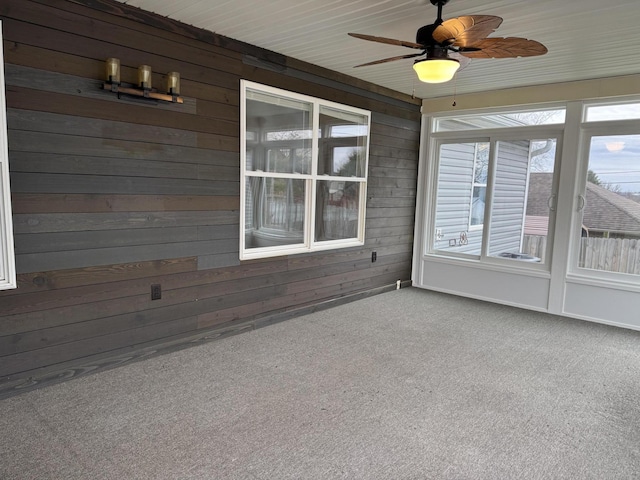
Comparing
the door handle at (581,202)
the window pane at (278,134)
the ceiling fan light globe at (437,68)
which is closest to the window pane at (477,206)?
the door handle at (581,202)

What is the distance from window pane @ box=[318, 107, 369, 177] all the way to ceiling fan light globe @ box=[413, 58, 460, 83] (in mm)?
1781

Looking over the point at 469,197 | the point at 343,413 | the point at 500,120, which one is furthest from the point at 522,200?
the point at 343,413

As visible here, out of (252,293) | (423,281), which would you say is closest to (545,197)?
(423,281)

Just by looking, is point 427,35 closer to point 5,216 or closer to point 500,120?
point 5,216

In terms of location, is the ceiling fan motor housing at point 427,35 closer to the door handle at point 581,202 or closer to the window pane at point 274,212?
the window pane at point 274,212

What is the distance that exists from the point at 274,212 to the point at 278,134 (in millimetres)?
724

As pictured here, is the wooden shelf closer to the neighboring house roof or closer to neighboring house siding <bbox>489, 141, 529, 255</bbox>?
neighboring house siding <bbox>489, 141, 529, 255</bbox>

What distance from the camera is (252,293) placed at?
152 inches

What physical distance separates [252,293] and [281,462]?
1999 mm

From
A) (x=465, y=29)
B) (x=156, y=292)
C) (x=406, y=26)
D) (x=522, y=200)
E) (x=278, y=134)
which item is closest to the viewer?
(x=465, y=29)

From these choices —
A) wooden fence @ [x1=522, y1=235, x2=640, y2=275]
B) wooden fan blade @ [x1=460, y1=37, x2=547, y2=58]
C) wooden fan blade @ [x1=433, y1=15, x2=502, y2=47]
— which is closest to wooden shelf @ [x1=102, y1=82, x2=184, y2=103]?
wooden fan blade @ [x1=433, y1=15, x2=502, y2=47]

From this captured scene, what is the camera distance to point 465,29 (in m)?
2.26

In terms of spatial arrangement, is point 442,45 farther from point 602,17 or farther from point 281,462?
point 281,462

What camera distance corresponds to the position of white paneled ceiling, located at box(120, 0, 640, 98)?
8.79ft
